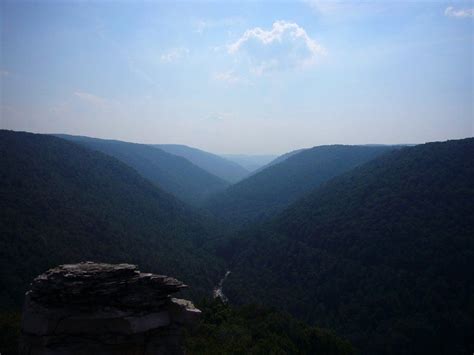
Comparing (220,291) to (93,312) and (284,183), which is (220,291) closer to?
(93,312)

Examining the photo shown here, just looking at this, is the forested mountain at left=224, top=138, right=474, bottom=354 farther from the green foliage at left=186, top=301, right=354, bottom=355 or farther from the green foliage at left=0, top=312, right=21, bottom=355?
the green foliage at left=0, top=312, right=21, bottom=355

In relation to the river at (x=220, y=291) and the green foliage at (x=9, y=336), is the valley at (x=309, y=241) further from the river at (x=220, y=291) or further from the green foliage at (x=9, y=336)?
the green foliage at (x=9, y=336)

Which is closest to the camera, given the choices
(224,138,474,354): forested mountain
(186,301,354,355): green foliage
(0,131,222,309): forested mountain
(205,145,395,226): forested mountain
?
(186,301,354,355): green foliage

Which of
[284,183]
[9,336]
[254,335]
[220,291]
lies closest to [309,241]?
[220,291]

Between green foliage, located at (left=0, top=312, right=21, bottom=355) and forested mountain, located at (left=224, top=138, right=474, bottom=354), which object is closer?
green foliage, located at (left=0, top=312, right=21, bottom=355)

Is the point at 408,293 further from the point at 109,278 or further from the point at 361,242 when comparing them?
the point at 109,278

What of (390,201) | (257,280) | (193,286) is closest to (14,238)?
(193,286)

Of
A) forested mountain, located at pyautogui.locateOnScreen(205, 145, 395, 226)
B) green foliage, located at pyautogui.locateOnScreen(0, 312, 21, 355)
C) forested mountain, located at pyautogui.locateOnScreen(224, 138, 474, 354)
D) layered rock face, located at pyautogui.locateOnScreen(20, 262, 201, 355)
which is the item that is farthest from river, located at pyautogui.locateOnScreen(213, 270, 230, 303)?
layered rock face, located at pyautogui.locateOnScreen(20, 262, 201, 355)
